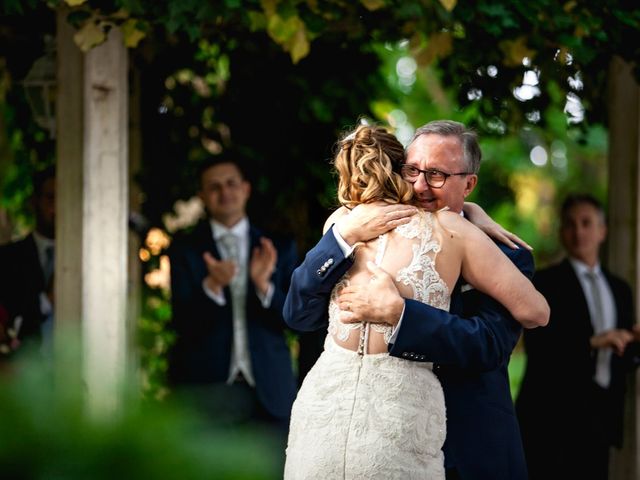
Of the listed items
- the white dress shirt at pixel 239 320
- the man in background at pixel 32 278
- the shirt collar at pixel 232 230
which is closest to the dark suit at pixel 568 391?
the white dress shirt at pixel 239 320

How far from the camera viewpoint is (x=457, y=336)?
335cm

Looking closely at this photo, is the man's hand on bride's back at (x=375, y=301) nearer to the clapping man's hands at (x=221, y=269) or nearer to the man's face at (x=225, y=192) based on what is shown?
the clapping man's hands at (x=221, y=269)

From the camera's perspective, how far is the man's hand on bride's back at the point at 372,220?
134 inches

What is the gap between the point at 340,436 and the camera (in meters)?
3.33

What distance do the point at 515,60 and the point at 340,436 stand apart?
2928 millimetres

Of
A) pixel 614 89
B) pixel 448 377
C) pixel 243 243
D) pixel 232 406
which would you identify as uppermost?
pixel 614 89

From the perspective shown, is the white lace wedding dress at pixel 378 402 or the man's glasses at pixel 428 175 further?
the man's glasses at pixel 428 175

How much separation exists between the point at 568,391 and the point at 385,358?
11.1ft

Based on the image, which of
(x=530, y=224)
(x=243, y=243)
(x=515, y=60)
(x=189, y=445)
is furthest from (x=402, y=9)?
(x=530, y=224)

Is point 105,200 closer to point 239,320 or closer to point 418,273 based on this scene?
point 239,320

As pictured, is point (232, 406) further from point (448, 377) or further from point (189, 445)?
point (189, 445)

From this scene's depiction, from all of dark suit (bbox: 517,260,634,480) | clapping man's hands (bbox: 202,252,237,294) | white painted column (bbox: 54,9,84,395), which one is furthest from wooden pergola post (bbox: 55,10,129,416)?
dark suit (bbox: 517,260,634,480)

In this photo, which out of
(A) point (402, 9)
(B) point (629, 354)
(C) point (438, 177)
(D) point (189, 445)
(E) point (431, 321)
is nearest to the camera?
(D) point (189, 445)

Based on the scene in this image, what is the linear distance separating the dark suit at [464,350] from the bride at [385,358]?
0.24 ft
